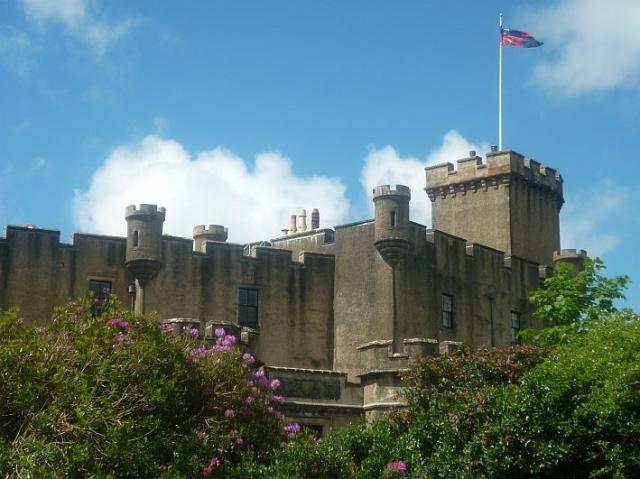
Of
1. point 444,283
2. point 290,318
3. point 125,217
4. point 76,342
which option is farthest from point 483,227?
point 76,342

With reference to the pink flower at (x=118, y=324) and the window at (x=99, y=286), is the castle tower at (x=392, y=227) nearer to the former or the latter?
the window at (x=99, y=286)

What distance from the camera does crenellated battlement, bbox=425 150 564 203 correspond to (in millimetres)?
50281

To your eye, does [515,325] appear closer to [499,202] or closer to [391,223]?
[499,202]

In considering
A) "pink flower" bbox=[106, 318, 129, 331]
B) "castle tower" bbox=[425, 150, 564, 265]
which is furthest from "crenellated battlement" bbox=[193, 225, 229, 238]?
"pink flower" bbox=[106, 318, 129, 331]

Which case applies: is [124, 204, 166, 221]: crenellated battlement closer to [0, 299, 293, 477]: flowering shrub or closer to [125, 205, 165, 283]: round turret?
[125, 205, 165, 283]: round turret

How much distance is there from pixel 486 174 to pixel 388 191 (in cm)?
1027

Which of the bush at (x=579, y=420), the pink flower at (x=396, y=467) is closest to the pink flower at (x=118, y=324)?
the pink flower at (x=396, y=467)

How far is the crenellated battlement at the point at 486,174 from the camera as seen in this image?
50281 millimetres

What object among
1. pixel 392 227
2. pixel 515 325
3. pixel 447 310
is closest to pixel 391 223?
pixel 392 227

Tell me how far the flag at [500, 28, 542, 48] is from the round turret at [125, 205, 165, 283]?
18.1 metres

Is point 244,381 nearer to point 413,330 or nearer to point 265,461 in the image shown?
point 265,461

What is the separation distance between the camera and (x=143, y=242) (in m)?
39.9

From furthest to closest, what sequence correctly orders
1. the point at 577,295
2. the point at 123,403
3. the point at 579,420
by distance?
the point at 577,295 → the point at 579,420 → the point at 123,403

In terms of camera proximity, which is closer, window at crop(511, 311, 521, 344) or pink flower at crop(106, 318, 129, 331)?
pink flower at crop(106, 318, 129, 331)
